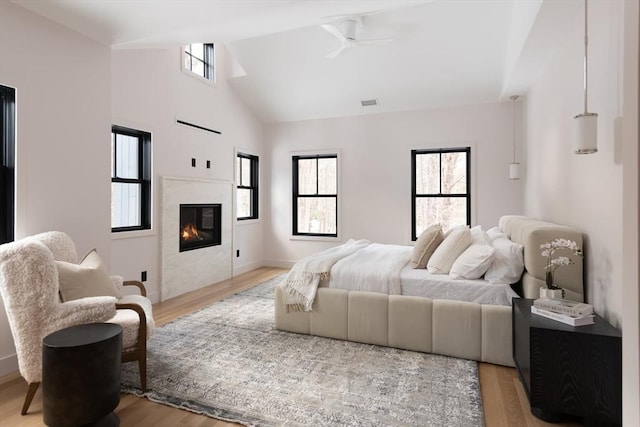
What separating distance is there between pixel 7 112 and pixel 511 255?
3994 mm

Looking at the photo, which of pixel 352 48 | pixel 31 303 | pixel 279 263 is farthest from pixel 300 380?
pixel 279 263

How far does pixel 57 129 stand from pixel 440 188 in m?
5.07

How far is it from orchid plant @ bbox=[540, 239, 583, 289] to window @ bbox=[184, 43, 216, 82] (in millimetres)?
4922

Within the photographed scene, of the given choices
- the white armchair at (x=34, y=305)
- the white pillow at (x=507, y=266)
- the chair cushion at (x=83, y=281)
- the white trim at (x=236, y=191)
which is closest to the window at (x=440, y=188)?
the white trim at (x=236, y=191)

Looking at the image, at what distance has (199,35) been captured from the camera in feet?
10.4

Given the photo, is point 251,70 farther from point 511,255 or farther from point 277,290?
point 511,255

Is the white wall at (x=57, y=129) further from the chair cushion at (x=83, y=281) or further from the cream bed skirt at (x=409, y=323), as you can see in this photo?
the cream bed skirt at (x=409, y=323)

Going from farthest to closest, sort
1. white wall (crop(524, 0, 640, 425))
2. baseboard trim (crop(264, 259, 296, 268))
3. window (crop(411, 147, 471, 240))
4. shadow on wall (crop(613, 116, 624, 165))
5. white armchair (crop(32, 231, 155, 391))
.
Result: baseboard trim (crop(264, 259, 296, 268)) < window (crop(411, 147, 471, 240)) < white armchair (crop(32, 231, 155, 391)) < shadow on wall (crop(613, 116, 624, 165)) < white wall (crop(524, 0, 640, 425))

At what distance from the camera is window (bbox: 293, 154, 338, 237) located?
21.6 feet

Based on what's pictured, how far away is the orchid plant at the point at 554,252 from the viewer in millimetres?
2355

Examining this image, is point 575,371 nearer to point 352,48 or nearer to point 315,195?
point 352,48

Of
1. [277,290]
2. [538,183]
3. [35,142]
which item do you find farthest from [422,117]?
[35,142]

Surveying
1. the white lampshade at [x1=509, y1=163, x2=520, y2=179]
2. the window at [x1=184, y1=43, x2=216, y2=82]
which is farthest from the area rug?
the window at [x1=184, y1=43, x2=216, y2=82]

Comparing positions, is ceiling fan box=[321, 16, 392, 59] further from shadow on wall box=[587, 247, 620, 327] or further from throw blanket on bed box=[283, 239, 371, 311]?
shadow on wall box=[587, 247, 620, 327]
